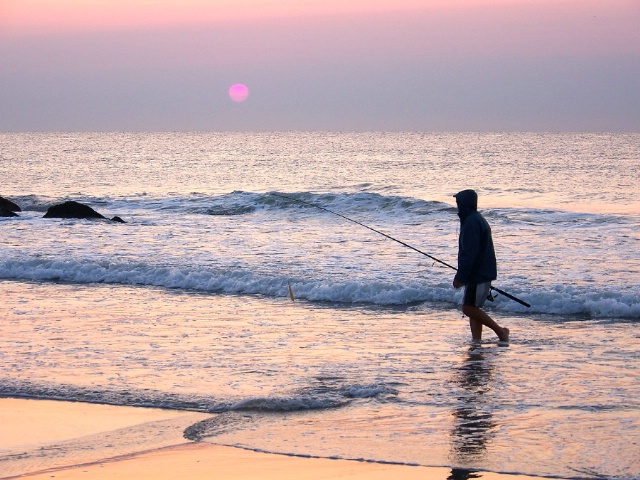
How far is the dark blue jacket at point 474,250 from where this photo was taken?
8.34 metres

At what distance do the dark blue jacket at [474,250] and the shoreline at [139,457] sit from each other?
3.23 m

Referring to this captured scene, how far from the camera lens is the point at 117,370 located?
7555 mm

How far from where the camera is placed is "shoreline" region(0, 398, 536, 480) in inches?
197

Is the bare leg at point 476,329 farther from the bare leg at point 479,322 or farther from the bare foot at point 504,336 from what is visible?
the bare foot at point 504,336

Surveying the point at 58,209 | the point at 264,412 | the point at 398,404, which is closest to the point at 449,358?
the point at 398,404

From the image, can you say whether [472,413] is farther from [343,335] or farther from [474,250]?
[343,335]

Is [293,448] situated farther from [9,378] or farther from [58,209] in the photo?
[58,209]

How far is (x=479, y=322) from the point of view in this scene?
8.66 metres

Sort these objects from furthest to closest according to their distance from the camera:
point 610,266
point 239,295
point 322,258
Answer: point 322,258 < point 610,266 < point 239,295

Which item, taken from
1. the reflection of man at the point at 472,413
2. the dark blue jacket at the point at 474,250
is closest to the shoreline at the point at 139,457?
the reflection of man at the point at 472,413

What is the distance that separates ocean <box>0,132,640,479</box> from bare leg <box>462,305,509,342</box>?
0.12 meters

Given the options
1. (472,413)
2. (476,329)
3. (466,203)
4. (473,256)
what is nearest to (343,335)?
(476,329)

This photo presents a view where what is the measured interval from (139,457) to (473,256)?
160 inches

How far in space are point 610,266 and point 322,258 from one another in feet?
14.8
